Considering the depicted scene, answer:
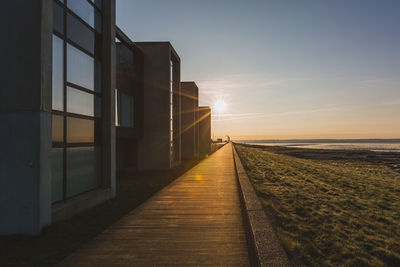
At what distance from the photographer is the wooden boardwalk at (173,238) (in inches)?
153

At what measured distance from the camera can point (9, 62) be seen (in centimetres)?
502

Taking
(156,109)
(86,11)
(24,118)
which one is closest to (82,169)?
(24,118)

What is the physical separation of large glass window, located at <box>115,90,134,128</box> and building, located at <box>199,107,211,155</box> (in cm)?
2086

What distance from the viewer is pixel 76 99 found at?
6734 mm

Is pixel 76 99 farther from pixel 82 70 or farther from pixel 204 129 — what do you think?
pixel 204 129

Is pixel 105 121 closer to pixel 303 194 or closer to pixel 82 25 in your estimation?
pixel 82 25

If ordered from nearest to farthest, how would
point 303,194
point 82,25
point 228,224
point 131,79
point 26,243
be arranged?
1. point 26,243
2. point 228,224
3. point 82,25
4. point 303,194
5. point 131,79

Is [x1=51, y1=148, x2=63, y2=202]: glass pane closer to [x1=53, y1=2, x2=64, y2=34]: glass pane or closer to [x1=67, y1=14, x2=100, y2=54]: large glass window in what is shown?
[x1=53, y1=2, x2=64, y2=34]: glass pane

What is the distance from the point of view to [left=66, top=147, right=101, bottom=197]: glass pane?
6477 mm

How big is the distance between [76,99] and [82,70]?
1.00 m

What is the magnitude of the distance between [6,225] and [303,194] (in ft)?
28.9

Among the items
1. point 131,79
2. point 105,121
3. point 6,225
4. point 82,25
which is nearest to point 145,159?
point 131,79

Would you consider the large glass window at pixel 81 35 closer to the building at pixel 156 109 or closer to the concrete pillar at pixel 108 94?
the concrete pillar at pixel 108 94

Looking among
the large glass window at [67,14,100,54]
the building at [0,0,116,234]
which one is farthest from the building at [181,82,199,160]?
the large glass window at [67,14,100,54]
